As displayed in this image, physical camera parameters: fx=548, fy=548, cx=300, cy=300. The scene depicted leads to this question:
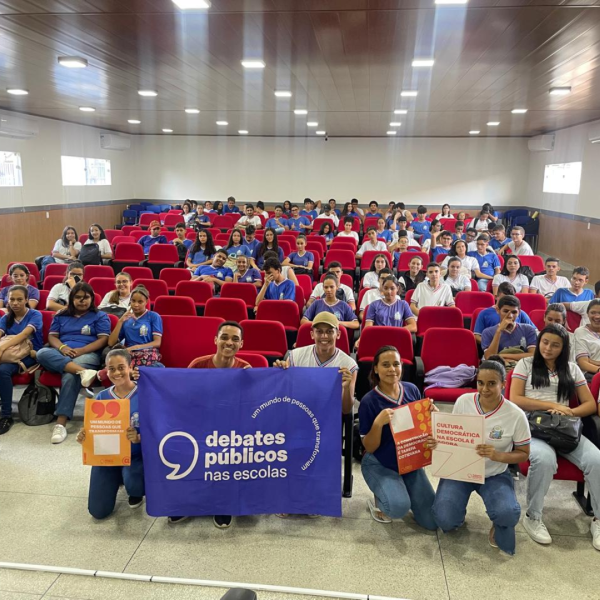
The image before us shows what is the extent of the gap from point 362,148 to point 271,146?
121 inches

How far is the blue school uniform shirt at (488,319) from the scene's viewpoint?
16.6 ft

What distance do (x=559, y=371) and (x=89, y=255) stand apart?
7.49m

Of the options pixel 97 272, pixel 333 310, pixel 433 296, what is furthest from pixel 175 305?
pixel 433 296

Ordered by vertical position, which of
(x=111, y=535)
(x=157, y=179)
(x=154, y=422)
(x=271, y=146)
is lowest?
(x=111, y=535)

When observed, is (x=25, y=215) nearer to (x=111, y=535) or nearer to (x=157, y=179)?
(x=157, y=179)

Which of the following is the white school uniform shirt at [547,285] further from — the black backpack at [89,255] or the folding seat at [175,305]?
the black backpack at [89,255]

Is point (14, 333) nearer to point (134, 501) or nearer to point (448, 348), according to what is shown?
point (134, 501)

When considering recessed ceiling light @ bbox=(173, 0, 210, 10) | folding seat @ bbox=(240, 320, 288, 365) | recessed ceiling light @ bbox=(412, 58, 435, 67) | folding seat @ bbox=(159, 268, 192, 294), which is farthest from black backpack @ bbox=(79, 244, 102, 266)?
recessed ceiling light @ bbox=(412, 58, 435, 67)

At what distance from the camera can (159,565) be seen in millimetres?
2926

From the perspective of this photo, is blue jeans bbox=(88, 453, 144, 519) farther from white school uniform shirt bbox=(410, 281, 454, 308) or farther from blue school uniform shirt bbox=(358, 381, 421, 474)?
white school uniform shirt bbox=(410, 281, 454, 308)

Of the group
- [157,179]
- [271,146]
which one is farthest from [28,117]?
[271,146]

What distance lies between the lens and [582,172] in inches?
512

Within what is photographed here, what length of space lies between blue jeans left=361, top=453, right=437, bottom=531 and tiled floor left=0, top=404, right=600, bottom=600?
0.39 feet

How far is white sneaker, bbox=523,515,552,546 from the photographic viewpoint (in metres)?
3.14
